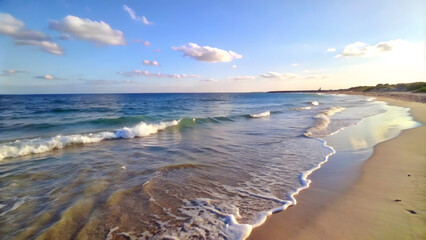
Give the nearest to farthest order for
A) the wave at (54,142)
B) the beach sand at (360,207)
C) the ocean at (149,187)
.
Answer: the beach sand at (360,207), the ocean at (149,187), the wave at (54,142)

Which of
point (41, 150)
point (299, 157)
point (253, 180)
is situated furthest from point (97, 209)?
point (41, 150)

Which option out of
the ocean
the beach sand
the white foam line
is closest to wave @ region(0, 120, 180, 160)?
the ocean

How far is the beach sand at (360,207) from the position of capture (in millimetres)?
3139

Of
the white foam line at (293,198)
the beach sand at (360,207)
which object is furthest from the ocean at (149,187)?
the beach sand at (360,207)

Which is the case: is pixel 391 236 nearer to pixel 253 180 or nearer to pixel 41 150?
pixel 253 180

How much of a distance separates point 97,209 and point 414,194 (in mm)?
6338

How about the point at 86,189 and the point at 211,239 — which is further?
the point at 86,189

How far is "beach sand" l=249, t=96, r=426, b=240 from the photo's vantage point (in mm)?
3139

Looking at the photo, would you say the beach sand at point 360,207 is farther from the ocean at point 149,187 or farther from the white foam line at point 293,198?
the ocean at point 149,187

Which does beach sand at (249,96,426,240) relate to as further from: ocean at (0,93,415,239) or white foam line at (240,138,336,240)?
ocean at (0,93,415,239)

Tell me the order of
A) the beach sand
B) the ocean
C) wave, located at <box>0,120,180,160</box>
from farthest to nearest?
wave, located at <box>0,120,180,160</box>, the ocean, the beach sand

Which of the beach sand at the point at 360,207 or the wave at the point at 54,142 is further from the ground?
the beach sand at the point at 360,207

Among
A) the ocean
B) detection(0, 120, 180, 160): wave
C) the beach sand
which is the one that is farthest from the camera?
detection(0, 120, 180, 160): wave

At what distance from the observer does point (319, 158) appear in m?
7.00
